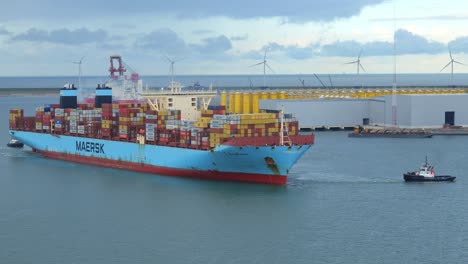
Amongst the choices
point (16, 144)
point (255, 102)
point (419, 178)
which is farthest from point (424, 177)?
point (255, 102)

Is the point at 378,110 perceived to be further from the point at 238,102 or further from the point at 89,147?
the point at 89,147

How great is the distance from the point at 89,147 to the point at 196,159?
1216 centimetres

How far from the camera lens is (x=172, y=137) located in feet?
157

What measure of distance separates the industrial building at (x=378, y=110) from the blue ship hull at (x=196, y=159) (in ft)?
87.9

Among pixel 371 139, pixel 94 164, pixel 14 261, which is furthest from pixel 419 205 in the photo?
pixel 371 139

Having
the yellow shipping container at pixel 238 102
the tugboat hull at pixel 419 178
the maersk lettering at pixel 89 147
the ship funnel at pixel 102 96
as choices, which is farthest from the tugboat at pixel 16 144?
the tugboat hull at pixel 419 178

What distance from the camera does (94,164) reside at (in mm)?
54625

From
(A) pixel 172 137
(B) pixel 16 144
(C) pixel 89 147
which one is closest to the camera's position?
(A) pixel 172 137

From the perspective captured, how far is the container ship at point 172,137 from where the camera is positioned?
143 ft

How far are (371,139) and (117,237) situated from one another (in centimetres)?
4076

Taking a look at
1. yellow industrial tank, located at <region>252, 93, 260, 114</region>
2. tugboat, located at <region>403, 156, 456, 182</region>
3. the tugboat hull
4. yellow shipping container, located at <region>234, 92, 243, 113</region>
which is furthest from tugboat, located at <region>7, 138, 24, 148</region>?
the tugboat hull

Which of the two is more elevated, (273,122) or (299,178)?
(273,122)

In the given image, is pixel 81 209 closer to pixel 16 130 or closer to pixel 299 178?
pixel 299 178

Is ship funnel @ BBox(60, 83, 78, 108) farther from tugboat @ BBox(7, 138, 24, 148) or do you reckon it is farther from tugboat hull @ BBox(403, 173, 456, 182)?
tugboat hull @ BBox(403, 173, 456, 182)
